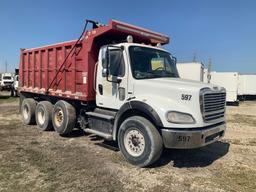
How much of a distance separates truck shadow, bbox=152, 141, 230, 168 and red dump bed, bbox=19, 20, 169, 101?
2.88 meters

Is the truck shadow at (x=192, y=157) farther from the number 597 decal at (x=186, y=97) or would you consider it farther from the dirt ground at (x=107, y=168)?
the number 597 decal at (x=186, y=97)

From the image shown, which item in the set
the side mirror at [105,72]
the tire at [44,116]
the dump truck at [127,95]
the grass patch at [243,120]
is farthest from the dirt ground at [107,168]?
the grass patch at [243,120]

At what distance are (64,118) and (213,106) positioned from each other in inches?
189

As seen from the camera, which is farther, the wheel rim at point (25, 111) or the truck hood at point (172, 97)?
the wheel rim at point (25, 111)

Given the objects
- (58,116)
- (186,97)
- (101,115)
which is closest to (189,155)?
(186,97)

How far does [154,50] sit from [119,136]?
254cm

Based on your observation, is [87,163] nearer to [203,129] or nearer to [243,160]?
[203,129]

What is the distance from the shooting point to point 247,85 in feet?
108

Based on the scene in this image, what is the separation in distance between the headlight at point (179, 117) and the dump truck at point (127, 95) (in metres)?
0.02

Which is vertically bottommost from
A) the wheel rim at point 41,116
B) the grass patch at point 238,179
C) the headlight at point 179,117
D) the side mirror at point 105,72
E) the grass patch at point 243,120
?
the grass patch at point 243,120

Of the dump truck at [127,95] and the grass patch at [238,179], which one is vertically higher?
the dump truck at [127,95]

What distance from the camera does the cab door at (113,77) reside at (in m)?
7.34

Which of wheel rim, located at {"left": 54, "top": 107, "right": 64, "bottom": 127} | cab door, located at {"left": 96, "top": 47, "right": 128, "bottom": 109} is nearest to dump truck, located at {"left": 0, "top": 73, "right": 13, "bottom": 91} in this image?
wheel rim, located at {"left": 54, "top": 107, "right": 64, "bottom": 127}

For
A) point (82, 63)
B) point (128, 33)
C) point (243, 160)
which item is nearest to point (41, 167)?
point (82, 63)
